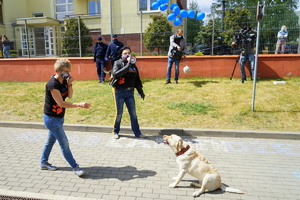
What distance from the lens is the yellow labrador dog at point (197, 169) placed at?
365 centimetres

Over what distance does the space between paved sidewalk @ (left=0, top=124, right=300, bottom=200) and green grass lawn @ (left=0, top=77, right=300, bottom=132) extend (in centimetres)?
72

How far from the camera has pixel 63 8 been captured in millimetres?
27766

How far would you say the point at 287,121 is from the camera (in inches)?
261

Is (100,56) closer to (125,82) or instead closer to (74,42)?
(74,42)

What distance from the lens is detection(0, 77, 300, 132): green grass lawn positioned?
673cm

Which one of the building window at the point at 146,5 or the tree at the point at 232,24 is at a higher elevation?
the building window at the point at 146,5

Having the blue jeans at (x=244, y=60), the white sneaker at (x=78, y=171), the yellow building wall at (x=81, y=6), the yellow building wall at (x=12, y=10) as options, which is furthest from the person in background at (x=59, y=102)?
the yellow building wall at (x=12, y=10)

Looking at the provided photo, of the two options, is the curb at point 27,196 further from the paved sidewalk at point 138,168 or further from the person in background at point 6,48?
the person in background at point 6,48

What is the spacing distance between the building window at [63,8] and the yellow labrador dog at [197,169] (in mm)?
26763

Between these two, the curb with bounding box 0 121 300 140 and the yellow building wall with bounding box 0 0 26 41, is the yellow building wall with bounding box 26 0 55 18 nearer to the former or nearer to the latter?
the yellow building wall with bounding box 0 0 26 41

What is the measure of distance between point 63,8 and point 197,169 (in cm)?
2826

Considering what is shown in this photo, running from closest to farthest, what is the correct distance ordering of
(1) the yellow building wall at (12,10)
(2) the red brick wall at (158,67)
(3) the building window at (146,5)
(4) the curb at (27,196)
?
(4) the curb at (27,196), (2) the red brick wall at (158,67), (3) the building window at (146,5), (1) the yellow building wall at (12,10)

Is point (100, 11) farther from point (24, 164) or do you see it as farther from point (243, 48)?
point (24, 164)

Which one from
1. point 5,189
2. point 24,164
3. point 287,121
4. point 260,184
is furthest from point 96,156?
A: point 287,121
